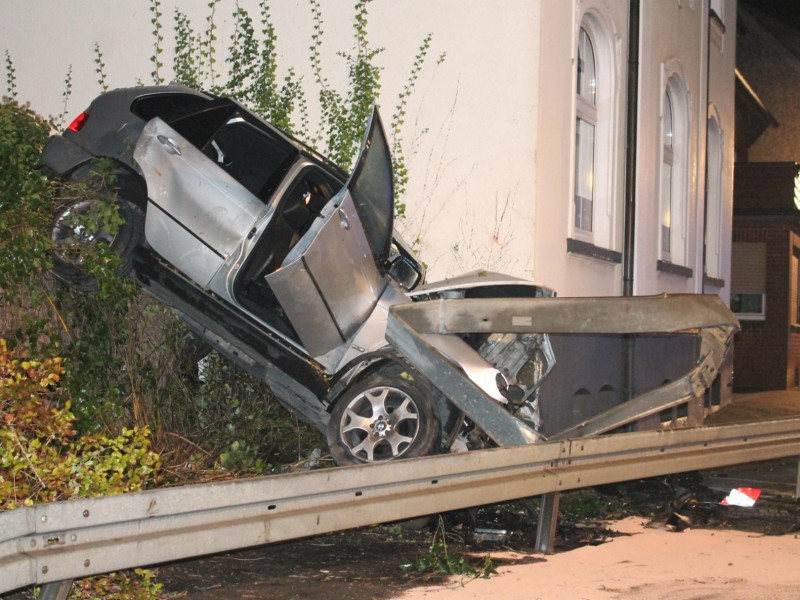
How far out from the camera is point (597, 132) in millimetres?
14117

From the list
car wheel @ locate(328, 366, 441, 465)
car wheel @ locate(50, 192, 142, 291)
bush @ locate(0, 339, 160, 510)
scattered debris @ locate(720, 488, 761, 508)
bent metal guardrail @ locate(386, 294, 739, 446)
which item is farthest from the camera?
scattered debris @ locate(720, 488, 761, 508)

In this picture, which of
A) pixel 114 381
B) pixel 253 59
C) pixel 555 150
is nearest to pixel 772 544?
pixel 114 381

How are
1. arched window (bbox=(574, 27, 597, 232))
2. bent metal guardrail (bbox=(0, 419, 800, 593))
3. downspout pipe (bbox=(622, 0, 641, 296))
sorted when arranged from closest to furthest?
bent metal guardrail (bbox=(0, 419, 800, 593)) < arched window (bbox=(574, 27, 597, 232)) < downspout pipe (bbox=(622, 0, 641, 296))

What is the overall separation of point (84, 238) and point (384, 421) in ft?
8.32

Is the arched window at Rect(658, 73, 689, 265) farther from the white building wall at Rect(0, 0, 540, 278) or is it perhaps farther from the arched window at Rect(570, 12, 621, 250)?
the white building wall at Rect(0, 0, 540, 278)

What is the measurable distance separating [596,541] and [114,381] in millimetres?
3510

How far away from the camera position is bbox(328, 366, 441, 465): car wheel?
24.7ft

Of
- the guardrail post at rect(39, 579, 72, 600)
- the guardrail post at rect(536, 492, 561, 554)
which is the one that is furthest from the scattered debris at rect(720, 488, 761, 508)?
the guardrail post at rect(39, 579, 72, 600)

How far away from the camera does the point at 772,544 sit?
7.12 meters

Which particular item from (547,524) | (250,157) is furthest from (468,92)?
(547,524)

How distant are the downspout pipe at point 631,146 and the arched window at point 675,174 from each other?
288 centimetres

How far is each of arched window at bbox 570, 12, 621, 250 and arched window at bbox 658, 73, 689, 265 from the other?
3321 mm

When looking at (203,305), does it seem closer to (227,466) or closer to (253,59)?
(227,466)

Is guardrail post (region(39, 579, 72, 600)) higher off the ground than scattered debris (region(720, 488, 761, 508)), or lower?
higher
